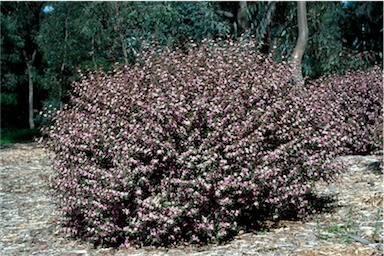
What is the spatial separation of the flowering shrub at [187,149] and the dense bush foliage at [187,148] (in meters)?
0.01

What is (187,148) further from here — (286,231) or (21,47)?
(21,47)

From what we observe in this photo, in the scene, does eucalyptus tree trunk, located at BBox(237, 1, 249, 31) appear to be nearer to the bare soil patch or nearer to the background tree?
the bare soil patch

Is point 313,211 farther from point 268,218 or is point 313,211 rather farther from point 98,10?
point 98,10

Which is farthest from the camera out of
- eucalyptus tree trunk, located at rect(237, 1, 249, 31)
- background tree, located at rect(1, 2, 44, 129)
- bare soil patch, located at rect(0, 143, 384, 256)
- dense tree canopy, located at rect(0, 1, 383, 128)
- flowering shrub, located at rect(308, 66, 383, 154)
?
background tree, located at rect(1, 2, 44, 129)

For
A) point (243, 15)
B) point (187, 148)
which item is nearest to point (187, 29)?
point (243, 15)

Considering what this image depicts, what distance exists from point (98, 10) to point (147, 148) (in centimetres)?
1106

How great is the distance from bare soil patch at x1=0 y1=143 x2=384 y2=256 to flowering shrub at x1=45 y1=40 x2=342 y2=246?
156 millimetres

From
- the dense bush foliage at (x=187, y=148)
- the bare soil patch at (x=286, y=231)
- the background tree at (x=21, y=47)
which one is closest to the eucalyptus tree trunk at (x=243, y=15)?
the bare soil patch at (x=286, y=231)

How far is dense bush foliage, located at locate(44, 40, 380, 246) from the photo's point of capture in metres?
4.57

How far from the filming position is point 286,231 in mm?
4992

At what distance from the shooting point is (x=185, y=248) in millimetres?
4711

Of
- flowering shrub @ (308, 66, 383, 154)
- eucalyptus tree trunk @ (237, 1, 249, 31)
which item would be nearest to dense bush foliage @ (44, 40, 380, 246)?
flowering shrub @ (308, 66, 383, 154)

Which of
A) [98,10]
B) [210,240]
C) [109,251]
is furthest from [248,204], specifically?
[98,10]

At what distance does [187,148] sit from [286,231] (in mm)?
1249
